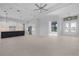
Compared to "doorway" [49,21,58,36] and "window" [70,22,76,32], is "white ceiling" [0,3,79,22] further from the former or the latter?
"doorway" [49,21,58,36]

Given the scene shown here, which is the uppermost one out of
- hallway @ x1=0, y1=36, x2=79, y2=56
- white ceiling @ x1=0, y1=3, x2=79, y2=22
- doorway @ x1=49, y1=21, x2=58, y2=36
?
white ceiling @ x1=0, y1=3, x2=79, y2=22

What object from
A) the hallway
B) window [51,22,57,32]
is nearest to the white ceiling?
the hallway

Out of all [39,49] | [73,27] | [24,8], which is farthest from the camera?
[73,27]

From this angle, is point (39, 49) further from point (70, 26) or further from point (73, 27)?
point (70, 26)

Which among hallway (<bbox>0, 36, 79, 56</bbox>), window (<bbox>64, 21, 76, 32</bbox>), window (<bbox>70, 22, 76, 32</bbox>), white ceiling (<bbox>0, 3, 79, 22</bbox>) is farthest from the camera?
window (<bbox>64, 21, 76, 32</bbox>)

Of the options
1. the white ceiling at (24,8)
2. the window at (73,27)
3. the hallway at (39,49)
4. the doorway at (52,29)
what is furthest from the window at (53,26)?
the hallway at (39,49)

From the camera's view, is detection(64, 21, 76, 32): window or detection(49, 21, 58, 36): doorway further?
detection(49, 21, 58, 36): doorway

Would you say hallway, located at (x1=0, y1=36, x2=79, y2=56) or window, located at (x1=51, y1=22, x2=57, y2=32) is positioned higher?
window, located at (x1=51, y1=22, x2=57, y2=32)

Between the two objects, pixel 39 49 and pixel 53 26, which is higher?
pixel 53 26

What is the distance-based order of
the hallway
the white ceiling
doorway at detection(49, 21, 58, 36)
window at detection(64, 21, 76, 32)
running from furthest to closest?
doorway at detection(49, 21, 58, 36), window at detection(64, 21, 76, 32), the white ceiling, the hallway

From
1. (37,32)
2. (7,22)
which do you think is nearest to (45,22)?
(37,32)

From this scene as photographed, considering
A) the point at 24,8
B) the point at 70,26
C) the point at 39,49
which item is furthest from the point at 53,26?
the point at 39,49

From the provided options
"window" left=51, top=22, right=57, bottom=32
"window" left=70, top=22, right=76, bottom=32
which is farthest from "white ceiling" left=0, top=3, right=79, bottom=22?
"window" left=51, top=22, right=57, bottom=32

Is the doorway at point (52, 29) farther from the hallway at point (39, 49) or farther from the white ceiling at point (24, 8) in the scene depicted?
the hallway at point (39, 49)
